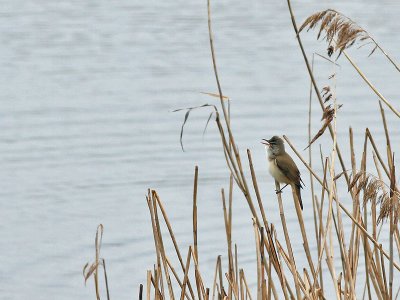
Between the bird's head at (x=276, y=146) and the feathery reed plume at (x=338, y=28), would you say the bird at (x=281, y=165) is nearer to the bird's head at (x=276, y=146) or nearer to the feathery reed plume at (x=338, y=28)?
the bird's head at (x=276, y=146)

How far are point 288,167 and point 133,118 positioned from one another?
573 centimetres

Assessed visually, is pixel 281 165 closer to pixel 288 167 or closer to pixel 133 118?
pixel 288 167

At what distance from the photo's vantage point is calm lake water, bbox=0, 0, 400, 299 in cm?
759

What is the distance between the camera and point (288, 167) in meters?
4.97

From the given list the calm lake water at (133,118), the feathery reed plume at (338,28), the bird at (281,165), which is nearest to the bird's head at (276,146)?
the bird at (281,165)

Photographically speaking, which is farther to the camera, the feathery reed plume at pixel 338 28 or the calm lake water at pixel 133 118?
the calm lake water at pixel 133 118

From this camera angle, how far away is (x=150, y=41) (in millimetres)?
13719

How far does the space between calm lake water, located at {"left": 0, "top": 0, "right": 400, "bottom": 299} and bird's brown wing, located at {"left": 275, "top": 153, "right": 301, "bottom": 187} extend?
0.49 meters

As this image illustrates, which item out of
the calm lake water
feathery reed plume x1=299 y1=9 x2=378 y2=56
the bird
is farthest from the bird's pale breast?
feathery reed plume x1=299 y1=9 x2=378 y2=56

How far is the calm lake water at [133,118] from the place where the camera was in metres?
7.59

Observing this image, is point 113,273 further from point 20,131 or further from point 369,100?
point 369,100

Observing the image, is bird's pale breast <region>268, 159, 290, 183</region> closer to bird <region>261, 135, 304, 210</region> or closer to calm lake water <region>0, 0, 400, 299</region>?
bird <region>261, 135, 304, 210</region>

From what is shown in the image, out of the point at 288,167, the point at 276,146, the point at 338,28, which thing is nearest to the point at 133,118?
the point at 276,146

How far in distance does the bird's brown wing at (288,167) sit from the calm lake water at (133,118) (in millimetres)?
487
